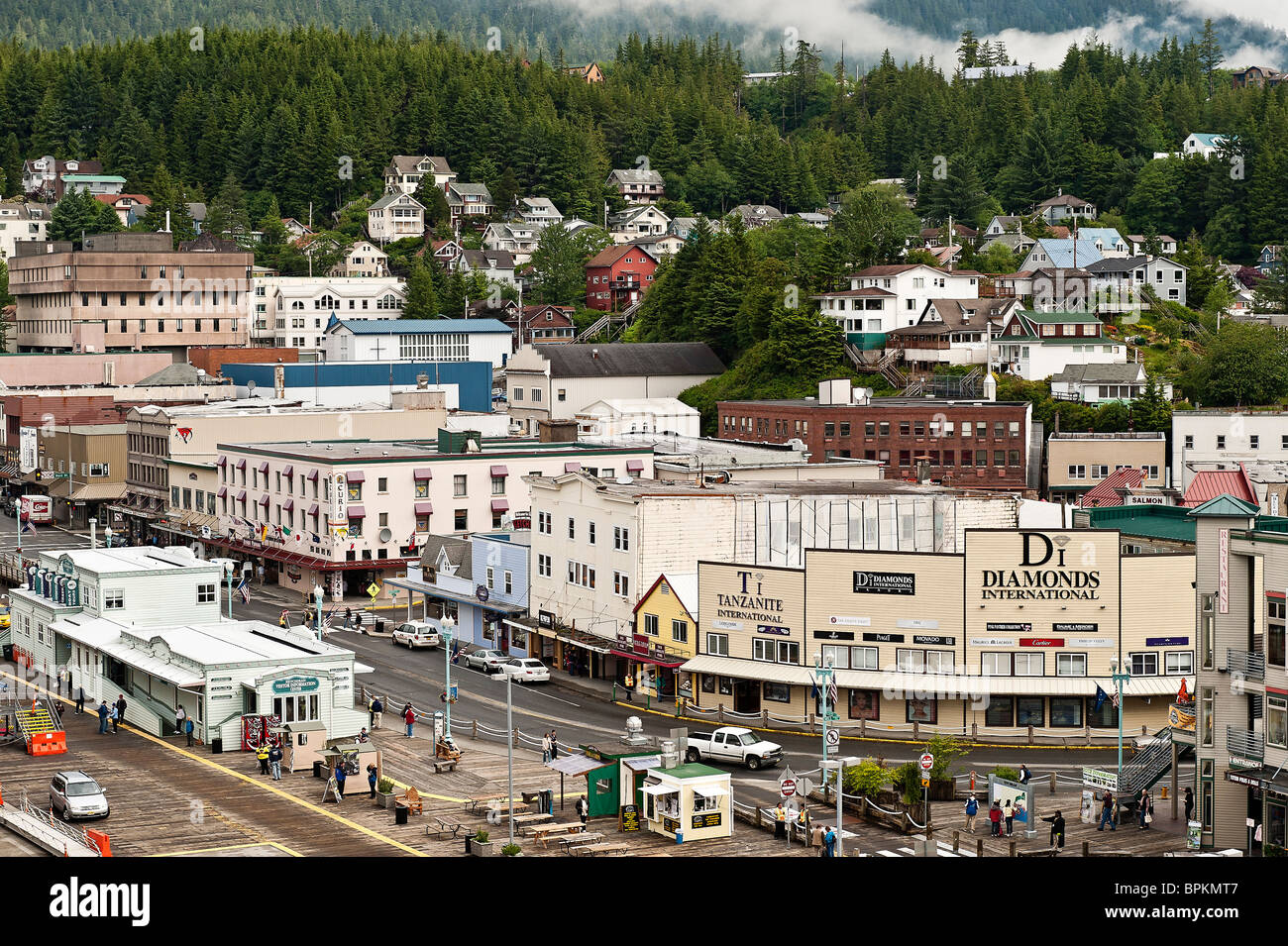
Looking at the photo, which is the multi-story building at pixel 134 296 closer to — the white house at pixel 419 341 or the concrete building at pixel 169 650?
the white house at pixel 419 341

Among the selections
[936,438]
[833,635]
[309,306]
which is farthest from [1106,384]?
[309,306]

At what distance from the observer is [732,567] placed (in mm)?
59531

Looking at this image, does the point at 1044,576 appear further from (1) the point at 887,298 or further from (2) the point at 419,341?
(2) the point at 419,341

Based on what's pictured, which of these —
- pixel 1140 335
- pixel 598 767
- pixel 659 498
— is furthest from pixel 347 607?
pixel 1140 335

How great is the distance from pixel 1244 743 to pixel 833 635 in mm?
17573

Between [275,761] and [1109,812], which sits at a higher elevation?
[275,761]

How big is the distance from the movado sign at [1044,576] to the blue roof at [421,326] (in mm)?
103457

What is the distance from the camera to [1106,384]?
119 meters

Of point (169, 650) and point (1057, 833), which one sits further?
point (169, 650)

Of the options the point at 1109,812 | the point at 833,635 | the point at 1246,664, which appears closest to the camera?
the point at 1246,664

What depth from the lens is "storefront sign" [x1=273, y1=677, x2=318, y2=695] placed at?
53750mm

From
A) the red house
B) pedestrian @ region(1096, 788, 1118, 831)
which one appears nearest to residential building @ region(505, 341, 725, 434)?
the red house

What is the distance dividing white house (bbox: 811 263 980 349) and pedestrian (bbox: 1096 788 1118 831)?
306 feet

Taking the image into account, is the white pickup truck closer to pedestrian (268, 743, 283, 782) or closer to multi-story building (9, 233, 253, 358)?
pedestrian (268, 743, 283, 782)
